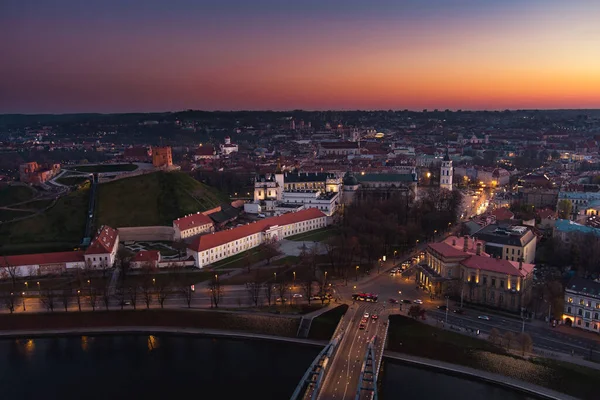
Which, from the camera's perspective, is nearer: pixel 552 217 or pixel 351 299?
pixel 351 299

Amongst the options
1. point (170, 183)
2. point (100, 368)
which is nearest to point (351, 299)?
point (100, 368)

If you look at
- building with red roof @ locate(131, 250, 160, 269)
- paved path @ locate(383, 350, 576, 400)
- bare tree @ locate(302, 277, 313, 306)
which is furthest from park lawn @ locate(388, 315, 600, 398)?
building with red roof @ locate(131, 250, 160, 269)

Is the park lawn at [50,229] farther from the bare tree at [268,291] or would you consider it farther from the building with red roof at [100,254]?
the bare tree at [268,291]

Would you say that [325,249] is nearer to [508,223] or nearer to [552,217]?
[508,223]

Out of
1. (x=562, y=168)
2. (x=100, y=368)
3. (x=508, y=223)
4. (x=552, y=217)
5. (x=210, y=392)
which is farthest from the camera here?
(x=562, y=168)

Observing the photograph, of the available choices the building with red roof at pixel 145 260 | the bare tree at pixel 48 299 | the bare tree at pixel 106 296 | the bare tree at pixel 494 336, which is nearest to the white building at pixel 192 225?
the building with red roof at pixel 145 260

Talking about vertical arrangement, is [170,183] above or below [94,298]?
above

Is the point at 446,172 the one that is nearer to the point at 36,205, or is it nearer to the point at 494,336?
the point at 494,336
